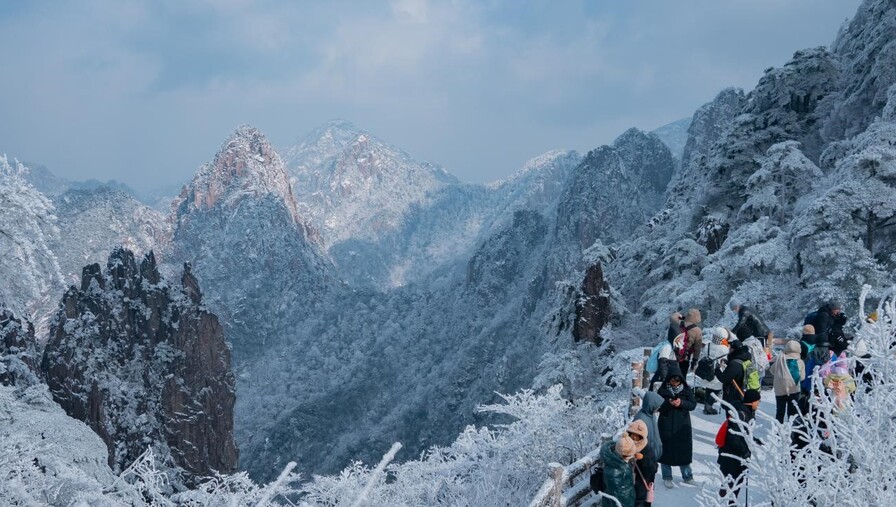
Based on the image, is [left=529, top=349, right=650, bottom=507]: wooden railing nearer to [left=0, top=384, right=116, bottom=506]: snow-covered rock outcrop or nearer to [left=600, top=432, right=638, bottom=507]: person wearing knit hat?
[left=600, top=432, right=638, bottom=507]: person wearing knit hat

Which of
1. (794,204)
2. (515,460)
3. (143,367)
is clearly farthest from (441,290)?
(515,460)

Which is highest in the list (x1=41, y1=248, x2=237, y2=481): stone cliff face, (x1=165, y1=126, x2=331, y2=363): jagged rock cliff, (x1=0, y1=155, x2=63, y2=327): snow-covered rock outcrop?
(x1=165, y1=126, x2=331, y2=363): jagged rock cliff

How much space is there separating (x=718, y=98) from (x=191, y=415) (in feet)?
358

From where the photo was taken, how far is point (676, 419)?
7895 millimetres

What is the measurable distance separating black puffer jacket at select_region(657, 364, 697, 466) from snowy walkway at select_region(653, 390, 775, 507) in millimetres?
348

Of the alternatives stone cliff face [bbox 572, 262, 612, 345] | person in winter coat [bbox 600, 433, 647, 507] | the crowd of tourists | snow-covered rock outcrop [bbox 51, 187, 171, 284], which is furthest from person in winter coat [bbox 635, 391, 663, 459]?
snow-covered rock outcrop [bbox 51, 187, 171, 284]

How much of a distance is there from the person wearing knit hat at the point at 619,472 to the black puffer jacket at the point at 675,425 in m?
1.36

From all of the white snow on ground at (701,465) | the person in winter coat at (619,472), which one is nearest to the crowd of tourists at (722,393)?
the person in winter coat at (619,472)

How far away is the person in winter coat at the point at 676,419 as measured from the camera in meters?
7.72

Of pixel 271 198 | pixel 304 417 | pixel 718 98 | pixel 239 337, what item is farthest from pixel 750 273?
pixel 271 198

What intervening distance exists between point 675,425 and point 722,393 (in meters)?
2.01

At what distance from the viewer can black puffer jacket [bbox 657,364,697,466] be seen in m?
7.75

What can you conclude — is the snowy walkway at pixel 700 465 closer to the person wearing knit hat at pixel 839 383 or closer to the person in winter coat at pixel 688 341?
the person in winter coat at pixel 688 341

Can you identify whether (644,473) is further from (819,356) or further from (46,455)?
(46,455)
